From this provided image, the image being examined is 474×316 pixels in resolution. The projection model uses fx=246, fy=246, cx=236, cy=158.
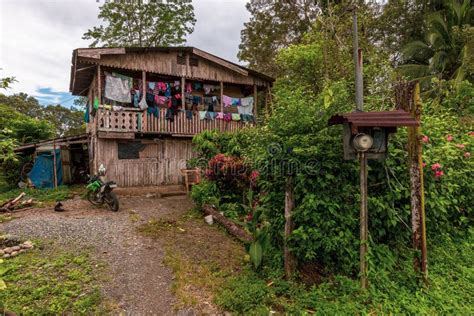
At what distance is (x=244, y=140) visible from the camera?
24.8 ft

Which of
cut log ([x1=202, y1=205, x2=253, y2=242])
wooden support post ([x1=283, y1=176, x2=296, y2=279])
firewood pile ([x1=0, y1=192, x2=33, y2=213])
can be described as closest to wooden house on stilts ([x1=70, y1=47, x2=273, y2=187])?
firewood pile ([x1=0, y1=192, x2=33, y2=213])

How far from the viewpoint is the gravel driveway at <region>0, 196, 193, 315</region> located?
328 cm

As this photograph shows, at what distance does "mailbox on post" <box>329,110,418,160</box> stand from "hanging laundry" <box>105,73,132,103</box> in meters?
9.23

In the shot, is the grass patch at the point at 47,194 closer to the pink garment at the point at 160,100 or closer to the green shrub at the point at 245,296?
the pink garment at the point at 160,100

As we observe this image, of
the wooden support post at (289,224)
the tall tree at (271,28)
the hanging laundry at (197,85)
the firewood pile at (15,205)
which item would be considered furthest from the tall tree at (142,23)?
the wooden support post at (289,224)

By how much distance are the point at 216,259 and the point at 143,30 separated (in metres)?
19.6

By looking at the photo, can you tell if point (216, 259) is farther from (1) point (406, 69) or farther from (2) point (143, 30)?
(2) point (143, 30)

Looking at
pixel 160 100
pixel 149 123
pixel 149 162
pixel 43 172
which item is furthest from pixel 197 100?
pixel 43 172

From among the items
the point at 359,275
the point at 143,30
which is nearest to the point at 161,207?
the point at 359,275

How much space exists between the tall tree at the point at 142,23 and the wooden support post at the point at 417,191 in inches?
765

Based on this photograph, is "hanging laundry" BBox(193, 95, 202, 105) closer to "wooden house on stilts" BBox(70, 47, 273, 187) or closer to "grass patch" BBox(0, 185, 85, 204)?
"wooden house on stilts" BBox(70, 47, 273, 187)

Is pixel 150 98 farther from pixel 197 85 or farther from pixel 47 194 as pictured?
pixel 47 194

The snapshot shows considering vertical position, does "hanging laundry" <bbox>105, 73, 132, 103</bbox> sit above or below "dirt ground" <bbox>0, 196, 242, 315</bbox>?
above

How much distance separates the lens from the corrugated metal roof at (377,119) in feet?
8.92
